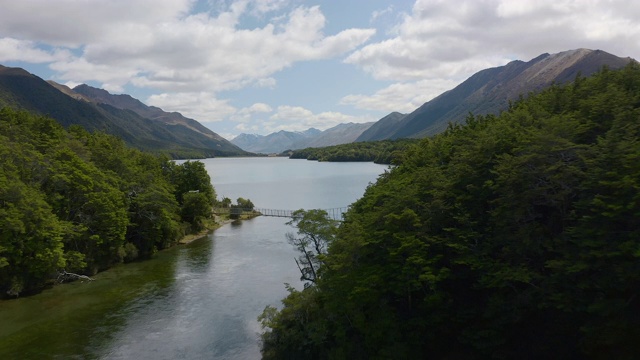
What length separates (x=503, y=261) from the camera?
26719mm

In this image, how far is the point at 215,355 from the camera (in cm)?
3219

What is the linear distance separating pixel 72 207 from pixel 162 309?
23.5m

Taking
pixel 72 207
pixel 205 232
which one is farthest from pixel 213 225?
pixel 72 207

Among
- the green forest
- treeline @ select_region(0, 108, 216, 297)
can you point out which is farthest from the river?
the green forest

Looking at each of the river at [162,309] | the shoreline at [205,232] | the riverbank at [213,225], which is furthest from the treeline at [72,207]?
the river at [162,309]

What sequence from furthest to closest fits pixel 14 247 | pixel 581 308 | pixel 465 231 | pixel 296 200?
pixel 296 200
pixel 14 247
pixel 465 231
pixel 581 308

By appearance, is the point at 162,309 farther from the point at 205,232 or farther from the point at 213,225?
the point at 213,225

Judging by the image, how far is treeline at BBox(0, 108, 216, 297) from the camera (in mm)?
44531

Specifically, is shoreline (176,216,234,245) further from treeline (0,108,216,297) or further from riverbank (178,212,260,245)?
treeline (0,108,216,297)

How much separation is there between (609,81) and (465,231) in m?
22.1

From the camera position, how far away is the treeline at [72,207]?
44.5 metres

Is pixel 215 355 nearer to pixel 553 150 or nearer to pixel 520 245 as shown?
pixel 520 245

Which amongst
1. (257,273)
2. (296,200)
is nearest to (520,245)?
(257,273)

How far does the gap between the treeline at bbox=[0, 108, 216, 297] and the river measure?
2.68 m
